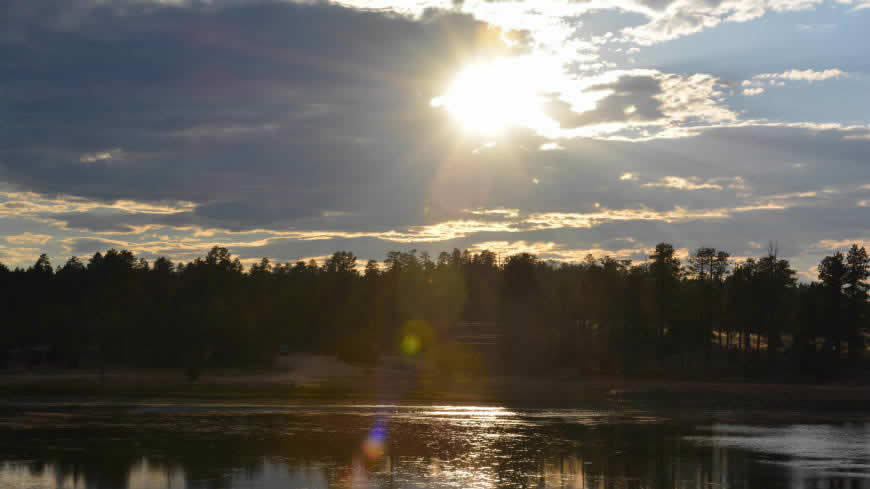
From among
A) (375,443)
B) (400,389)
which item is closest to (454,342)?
(400,389)

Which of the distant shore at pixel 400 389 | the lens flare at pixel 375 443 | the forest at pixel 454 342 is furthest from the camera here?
the forest at pixel 454 342

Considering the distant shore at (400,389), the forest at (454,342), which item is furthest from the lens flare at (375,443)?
the forest at (454,342)

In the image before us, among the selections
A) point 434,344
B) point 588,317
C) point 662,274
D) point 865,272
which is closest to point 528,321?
point 588,317

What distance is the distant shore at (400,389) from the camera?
60219 mm

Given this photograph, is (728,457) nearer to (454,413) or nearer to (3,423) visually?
(454,413)

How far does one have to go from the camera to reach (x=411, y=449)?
32969mm

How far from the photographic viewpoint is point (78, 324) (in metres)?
96.1

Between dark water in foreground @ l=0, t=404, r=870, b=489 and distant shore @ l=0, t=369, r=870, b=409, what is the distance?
424 inches

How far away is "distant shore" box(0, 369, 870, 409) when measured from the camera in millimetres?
60219

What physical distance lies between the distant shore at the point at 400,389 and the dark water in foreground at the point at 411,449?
35.3 feet

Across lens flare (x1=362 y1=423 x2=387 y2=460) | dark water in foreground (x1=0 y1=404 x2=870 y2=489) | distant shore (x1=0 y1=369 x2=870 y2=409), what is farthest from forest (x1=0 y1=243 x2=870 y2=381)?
lens flare (x1=362 y1=423 x2=387 y2=460)

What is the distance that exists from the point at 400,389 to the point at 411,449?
123ft

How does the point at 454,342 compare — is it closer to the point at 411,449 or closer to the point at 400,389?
the point at 400,389

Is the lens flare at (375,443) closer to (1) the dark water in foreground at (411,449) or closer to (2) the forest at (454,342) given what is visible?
(1) the dark water in foreground at (411,449)
